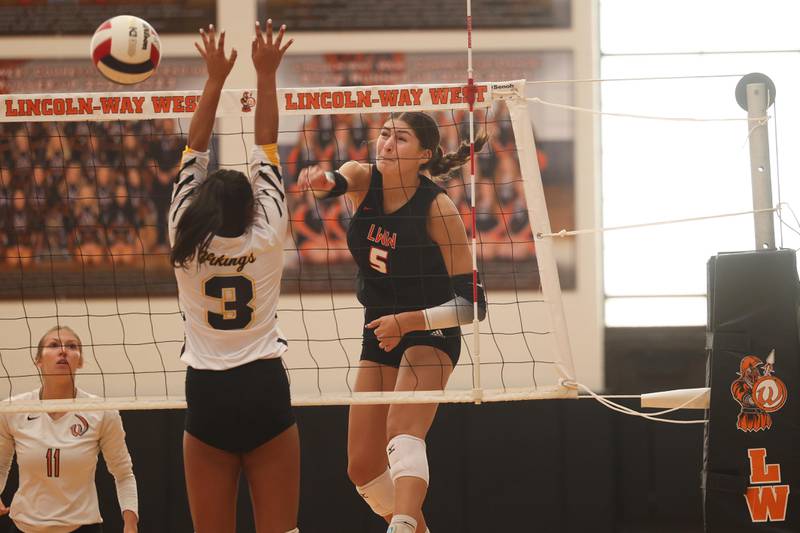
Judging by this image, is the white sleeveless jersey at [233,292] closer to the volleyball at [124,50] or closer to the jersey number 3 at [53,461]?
the volleyball at [124,50]

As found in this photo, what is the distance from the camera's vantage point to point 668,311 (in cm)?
843

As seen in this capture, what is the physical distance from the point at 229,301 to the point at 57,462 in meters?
2.09

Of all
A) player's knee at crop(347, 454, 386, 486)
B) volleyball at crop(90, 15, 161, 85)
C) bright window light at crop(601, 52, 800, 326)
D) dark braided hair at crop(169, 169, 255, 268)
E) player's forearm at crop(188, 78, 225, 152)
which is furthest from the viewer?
bright window light at crop(601, 52, 800, 326)

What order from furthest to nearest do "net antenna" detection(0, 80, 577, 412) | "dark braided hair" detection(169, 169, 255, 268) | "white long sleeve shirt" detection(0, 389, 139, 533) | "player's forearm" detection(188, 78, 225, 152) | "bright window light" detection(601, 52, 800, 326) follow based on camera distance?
"bright window light" detection(601, 52, 800, 326), "net antenna" detection(0, 80, 577, 412), "white long sleeve shirt" detection(0, 389, 139, 533), "player's forearm" detection(188, 78, 225, 152), "dark braided hair" detection(169, 169, 255, 268)

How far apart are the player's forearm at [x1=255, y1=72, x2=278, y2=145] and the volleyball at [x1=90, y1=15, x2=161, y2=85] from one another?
2.87ft

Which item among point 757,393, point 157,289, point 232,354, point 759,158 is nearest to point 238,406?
point 232,354

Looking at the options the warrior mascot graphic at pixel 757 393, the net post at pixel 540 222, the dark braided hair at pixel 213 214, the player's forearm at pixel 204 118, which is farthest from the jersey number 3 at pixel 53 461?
the warrior mascot graphic at pixel 757 393

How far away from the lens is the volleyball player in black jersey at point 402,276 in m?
4.48

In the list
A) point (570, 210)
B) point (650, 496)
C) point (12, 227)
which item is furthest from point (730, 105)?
point (12, 227)

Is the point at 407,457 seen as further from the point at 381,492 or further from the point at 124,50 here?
the point at 124,50

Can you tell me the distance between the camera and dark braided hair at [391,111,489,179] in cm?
471

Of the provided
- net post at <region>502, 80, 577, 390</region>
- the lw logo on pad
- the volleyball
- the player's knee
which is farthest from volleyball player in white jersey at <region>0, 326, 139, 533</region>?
the lw logo on pad

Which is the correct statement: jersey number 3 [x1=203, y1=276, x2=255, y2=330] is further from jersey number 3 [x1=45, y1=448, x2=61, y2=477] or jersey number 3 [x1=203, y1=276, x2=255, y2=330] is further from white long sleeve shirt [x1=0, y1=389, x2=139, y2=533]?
jersey number 3 [x1=45, y1=448, x2=61, y2=477]

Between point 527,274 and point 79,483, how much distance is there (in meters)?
4.48
